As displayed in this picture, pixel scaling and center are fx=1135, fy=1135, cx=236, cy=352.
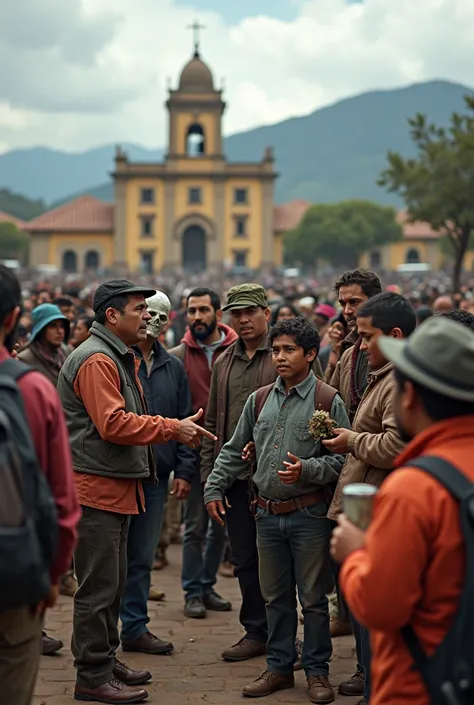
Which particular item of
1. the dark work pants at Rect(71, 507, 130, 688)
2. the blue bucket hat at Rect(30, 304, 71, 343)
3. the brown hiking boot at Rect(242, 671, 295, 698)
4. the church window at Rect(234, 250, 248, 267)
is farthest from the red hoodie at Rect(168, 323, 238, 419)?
the church window at Rect(234, 250, 248, 267)

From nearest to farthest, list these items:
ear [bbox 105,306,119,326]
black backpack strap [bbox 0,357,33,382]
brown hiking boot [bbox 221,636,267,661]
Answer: black backpack strap [bbox 0,357,33,382], ear [bbox 105,306,119,326], brown hiking boot [bbox 221,636,267,661]

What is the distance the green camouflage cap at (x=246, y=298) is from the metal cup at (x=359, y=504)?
336 centimetres

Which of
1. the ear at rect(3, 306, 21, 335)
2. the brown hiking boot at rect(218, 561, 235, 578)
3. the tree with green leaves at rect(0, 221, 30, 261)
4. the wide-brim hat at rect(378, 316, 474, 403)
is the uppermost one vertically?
the tree with green leaves at rect(0, 221, 30, 261)

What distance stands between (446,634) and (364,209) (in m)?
82.4

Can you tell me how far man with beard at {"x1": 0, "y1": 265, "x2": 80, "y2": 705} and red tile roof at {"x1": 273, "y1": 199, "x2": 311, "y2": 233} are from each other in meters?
79.4

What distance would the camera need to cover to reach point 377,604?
2902mm

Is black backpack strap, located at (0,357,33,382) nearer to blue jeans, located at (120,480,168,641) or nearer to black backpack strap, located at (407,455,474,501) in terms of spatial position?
black backpack strap, located at (407,455,474,501)

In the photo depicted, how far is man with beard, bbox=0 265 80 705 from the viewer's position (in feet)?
11.2

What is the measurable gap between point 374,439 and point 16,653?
1.95 m

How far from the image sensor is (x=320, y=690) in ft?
17.6

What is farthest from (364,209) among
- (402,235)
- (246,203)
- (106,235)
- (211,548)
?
(211,548)

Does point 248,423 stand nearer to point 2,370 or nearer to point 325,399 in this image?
point 325,399

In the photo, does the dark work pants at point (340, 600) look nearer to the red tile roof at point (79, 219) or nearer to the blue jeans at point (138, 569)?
the blue jeans at point (138, 569)

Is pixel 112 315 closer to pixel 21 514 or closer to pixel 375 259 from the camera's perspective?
pixel 21 514
